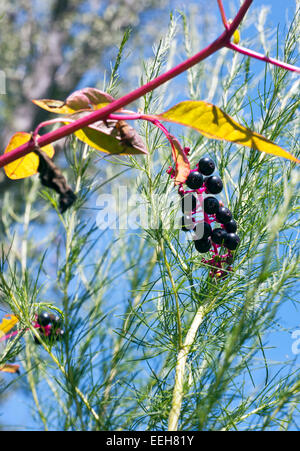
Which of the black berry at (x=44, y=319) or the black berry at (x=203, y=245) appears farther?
the black berry at (x=44, y=319)

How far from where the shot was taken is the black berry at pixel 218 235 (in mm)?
422

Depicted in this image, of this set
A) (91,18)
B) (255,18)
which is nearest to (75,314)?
(255,18)

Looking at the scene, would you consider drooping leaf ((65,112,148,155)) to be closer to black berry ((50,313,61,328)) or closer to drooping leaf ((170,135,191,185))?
drooping leaf ((170,135,191,185))

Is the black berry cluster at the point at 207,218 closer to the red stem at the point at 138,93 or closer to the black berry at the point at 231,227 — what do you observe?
the black berry at the point at 231,227

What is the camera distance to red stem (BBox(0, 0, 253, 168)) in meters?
0.30

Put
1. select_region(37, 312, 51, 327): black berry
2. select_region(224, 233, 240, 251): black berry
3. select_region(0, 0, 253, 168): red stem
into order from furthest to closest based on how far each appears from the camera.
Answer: select_region(37, 312, 51, 327): black berry, select_region(224, 233, 240, 251): black berry, select_region(0, 0, 253, 168): red stem

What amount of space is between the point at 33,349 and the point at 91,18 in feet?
9.95

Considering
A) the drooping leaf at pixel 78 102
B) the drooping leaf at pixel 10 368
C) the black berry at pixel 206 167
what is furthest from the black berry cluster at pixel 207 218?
the drooping leaf at pixel 10 368

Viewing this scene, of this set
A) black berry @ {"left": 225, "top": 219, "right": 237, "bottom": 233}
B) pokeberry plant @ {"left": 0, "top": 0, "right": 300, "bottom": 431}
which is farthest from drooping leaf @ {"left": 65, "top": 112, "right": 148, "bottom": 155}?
black berry @ {"left": 225, "top": 219, "right": 237, "bottom": 233}

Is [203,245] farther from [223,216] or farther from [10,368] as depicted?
[10,368]

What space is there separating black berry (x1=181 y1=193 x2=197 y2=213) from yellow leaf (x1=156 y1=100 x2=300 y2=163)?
0.35ft

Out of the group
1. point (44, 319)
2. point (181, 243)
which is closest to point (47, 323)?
point (44, 319)
